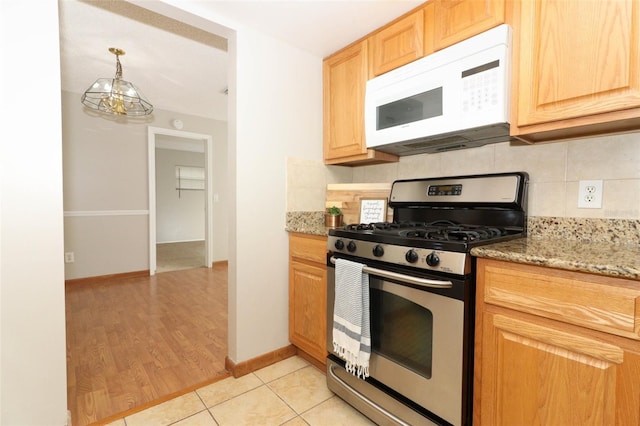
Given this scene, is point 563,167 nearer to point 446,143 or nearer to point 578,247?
point 578,247

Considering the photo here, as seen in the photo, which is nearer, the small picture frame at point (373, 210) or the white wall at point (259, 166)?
the white wall at point (259, 166)

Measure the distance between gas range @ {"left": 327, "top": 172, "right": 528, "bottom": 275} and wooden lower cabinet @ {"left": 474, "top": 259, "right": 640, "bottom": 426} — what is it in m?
0.14

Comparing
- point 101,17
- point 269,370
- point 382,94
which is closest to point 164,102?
point 101,17

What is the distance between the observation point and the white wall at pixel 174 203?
24.5 ft

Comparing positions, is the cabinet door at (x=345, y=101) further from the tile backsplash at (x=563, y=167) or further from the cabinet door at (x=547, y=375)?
the cabinet door at (x=547, y=375)

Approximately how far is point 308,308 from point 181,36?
7.17 ft

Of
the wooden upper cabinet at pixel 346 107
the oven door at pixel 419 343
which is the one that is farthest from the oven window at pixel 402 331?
the wooden upper cabinet at pixel 346 107

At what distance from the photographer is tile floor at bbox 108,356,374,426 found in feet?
4.90

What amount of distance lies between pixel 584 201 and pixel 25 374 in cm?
250

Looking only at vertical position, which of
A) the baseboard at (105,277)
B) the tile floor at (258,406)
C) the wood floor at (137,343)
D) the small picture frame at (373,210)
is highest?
the small picture frame at (373,210)

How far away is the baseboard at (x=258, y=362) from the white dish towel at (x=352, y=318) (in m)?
0.63

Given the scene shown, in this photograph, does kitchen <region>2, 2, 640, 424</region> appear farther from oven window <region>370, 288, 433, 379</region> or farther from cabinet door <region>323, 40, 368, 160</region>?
oven window <region>370, 288, 433, 379</region>

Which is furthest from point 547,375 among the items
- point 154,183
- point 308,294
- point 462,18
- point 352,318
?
point 154,183

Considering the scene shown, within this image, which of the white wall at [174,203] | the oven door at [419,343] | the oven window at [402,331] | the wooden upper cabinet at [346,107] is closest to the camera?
the oven door at [419,343]
